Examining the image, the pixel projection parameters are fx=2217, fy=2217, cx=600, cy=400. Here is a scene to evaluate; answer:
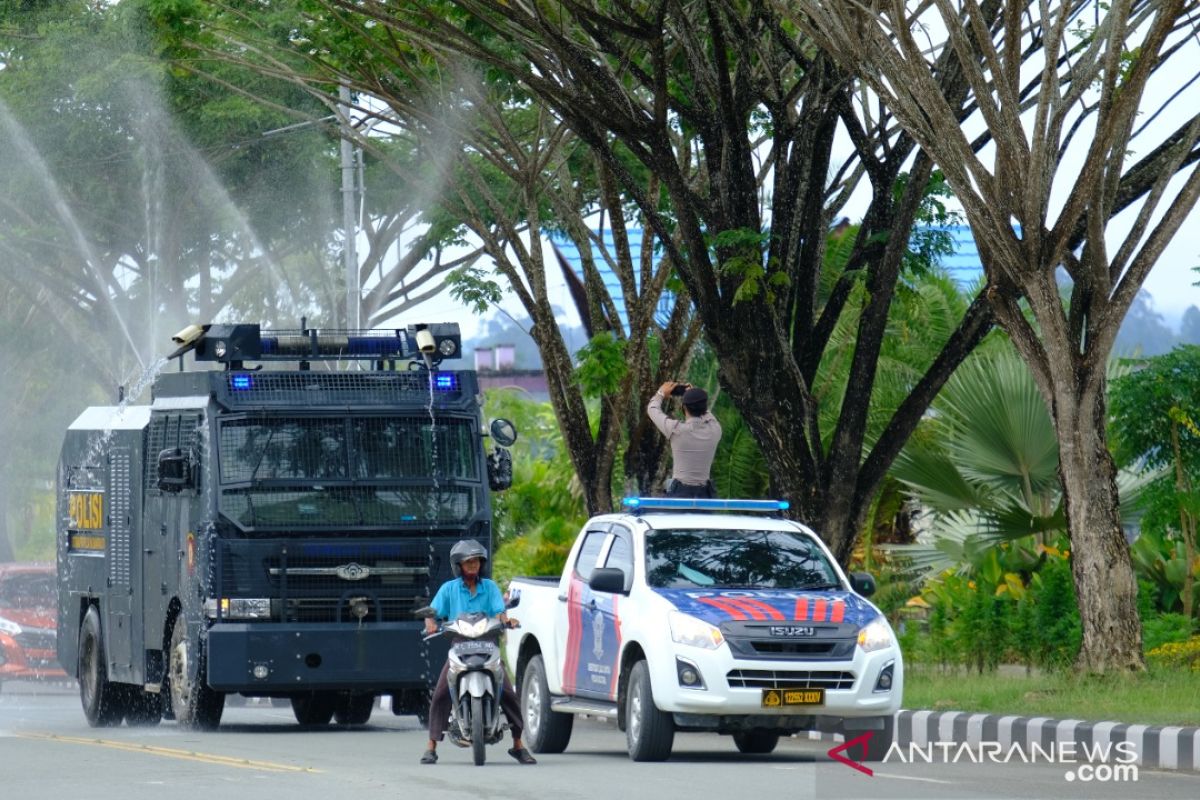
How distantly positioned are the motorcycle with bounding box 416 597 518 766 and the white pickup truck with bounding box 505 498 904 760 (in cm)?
77

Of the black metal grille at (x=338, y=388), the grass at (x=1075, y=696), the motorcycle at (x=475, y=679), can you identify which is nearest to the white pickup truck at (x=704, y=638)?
the motorcycle at (x=475, y=679)

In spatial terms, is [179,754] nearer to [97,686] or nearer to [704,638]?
[704,638]

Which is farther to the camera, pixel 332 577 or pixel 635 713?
pixel 332 577

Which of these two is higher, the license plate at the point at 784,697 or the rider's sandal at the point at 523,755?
the license plate at the point at 784,697

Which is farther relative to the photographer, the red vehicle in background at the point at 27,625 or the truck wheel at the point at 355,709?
the red vehicle in background at the point at 27,625

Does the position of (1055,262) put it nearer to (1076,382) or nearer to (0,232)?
(1076,382)

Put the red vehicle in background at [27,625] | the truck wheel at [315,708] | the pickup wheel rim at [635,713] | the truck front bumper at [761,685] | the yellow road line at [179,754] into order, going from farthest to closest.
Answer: the red vehicle in background at [27,625] < the truck wheel at [315,708] < the pickup wheel rim at [635,713] < the yellow road line at [179,754] < the truck front bumper at [761,685]

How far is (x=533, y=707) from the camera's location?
15625 mm

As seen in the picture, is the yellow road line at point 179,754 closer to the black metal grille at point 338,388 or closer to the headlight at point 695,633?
the headlight at point 695,633

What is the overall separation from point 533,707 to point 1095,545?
15.7ft

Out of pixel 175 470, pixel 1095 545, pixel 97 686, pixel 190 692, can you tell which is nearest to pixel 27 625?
pixel 97 686

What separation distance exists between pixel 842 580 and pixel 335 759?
357 cm

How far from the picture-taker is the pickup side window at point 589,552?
15531 millimetres

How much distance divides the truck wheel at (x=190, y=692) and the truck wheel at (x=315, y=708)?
170 cm
